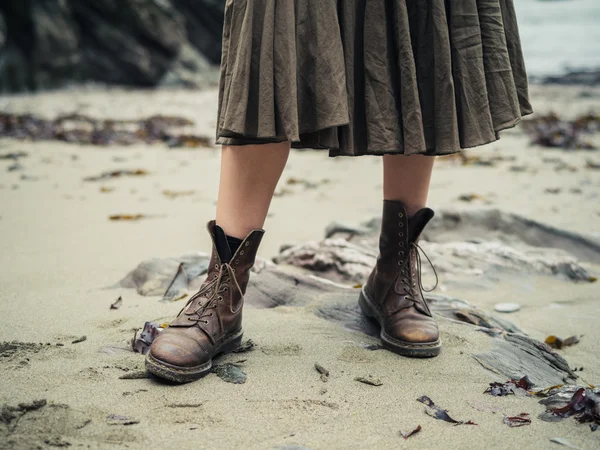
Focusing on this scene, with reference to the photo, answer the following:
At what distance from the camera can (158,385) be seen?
61.5 inches

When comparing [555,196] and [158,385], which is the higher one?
[555,196]

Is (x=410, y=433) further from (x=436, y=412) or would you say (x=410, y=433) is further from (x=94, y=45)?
(x=94, y=45)

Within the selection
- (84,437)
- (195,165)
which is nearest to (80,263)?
(84,437)

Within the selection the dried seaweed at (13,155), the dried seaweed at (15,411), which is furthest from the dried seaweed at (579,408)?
the dried seaweed at (13,155)

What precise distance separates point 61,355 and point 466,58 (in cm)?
144

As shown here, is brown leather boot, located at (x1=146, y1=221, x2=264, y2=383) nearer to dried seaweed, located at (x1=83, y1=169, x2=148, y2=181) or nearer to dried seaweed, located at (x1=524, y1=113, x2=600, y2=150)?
dried seaweed, located at (x1=83, y1=169, x2=148, y2=181)

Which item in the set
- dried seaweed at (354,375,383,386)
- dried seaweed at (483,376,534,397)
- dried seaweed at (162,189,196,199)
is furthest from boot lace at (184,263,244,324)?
dried seaweed at (162,189,196,199)

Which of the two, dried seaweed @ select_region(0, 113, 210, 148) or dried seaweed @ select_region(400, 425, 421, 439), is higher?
dried seaweed @ select_region(0, 113, 210, 148)

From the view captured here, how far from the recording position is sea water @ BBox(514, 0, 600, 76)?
25484 millimetres

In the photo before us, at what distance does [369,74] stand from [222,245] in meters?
0.64

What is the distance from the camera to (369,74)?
5.34 feet

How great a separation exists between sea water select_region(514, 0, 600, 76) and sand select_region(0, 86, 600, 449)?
2189cm

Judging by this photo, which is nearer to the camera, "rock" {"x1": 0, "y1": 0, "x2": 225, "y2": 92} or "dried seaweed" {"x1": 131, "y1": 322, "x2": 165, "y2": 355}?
"dried seaweed" {"x1": 131, "y1": 322, "x2": 165, "y2": 355}

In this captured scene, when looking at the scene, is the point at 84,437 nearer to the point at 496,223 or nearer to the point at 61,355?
the point at 61,355
